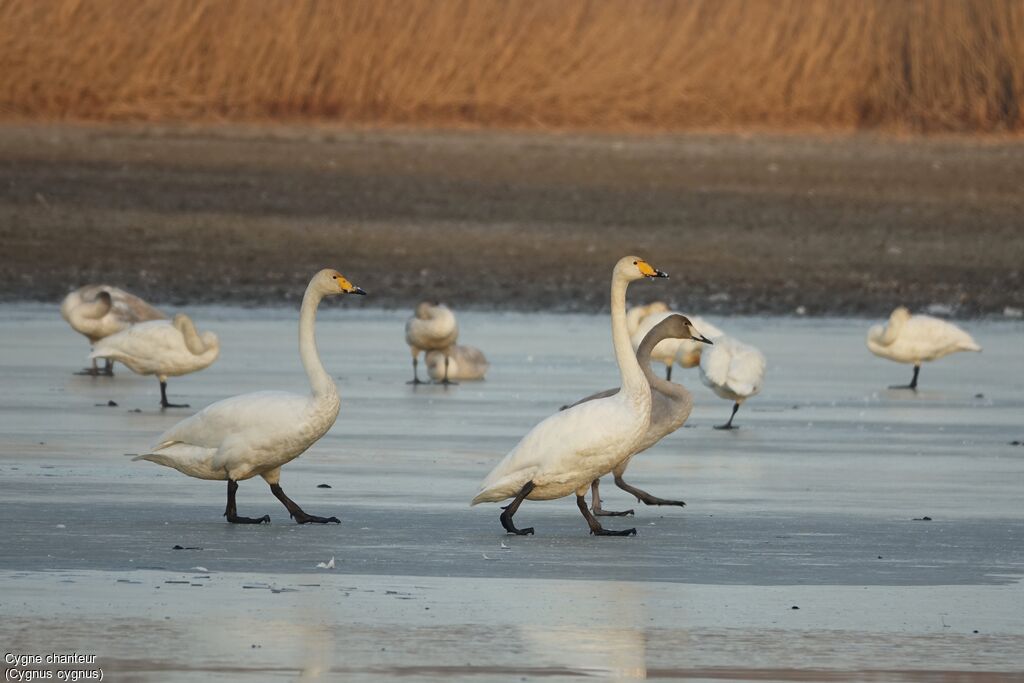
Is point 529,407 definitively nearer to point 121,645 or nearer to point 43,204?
point 121,645

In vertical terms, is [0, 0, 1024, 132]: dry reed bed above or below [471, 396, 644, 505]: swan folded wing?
above

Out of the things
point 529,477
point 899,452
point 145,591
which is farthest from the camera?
point 899,452

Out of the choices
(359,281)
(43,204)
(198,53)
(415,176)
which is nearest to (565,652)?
(359,281)

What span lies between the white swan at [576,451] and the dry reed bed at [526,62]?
29.6m

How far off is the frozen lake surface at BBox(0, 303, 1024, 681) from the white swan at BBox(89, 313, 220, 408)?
270mm

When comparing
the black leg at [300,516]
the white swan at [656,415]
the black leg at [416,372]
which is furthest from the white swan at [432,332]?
the black leg at [300,516]

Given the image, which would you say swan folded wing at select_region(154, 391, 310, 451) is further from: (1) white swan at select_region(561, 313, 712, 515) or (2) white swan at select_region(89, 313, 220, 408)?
(2) white swan at select_region(89, 313, 220, 408)

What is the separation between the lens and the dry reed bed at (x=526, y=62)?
40156 mm

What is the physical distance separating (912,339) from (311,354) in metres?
7.70

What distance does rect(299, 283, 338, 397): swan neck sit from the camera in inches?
405

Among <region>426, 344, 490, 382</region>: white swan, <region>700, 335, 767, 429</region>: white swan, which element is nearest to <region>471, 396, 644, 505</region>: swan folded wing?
<region>700, 335, 767, 429</region>: white swan

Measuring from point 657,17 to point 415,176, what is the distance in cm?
1187

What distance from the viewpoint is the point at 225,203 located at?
29.2 metres

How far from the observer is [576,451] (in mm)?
9906
